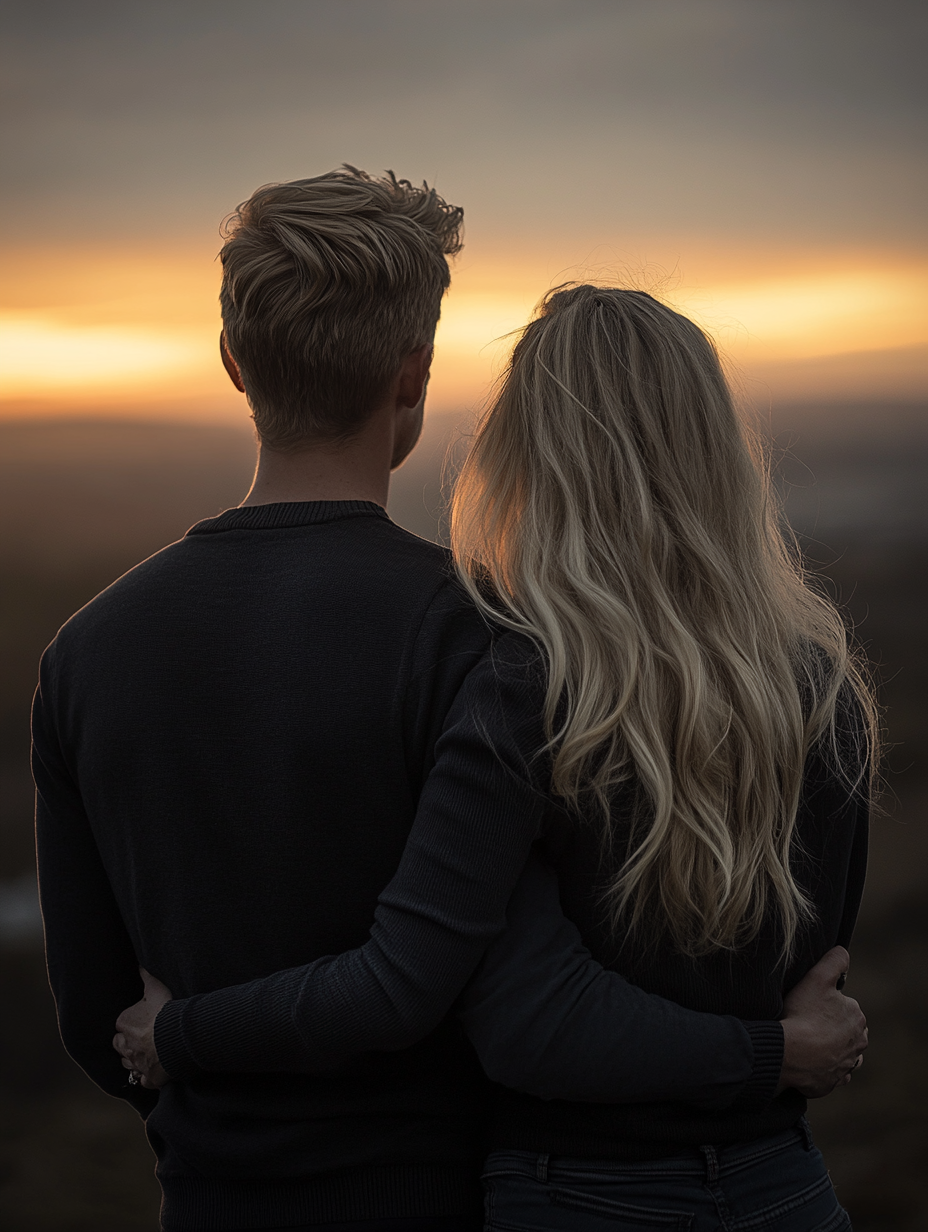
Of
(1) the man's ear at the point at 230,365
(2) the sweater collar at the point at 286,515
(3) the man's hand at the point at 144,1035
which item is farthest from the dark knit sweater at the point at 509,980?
(1) the man's ear at the point at 230,365

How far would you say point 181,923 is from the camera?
1.27m

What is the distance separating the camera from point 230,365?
142cm

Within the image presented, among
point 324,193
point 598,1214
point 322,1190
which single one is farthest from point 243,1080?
point 324,193

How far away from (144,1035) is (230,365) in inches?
38.2

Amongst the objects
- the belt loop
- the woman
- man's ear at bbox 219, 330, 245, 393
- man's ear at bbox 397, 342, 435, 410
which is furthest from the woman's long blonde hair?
man's ear at bbox 219, 330, 245, 393

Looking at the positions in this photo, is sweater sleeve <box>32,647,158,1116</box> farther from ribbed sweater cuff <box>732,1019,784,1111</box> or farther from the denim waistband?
ribbed sweater cuff <box>732,1019,784,1111</box>

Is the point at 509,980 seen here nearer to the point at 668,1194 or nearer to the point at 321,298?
the point at 668,1194

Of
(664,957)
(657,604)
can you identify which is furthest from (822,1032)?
(657,604)

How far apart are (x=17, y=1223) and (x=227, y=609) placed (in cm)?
812

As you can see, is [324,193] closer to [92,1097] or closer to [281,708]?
[281,708]

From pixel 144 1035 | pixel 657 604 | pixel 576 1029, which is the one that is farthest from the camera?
pixel 144 1035

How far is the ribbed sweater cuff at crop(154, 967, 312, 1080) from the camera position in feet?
3.74

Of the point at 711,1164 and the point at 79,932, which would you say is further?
the point at 79,932

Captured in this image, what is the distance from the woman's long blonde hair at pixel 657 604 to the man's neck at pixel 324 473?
142mm
